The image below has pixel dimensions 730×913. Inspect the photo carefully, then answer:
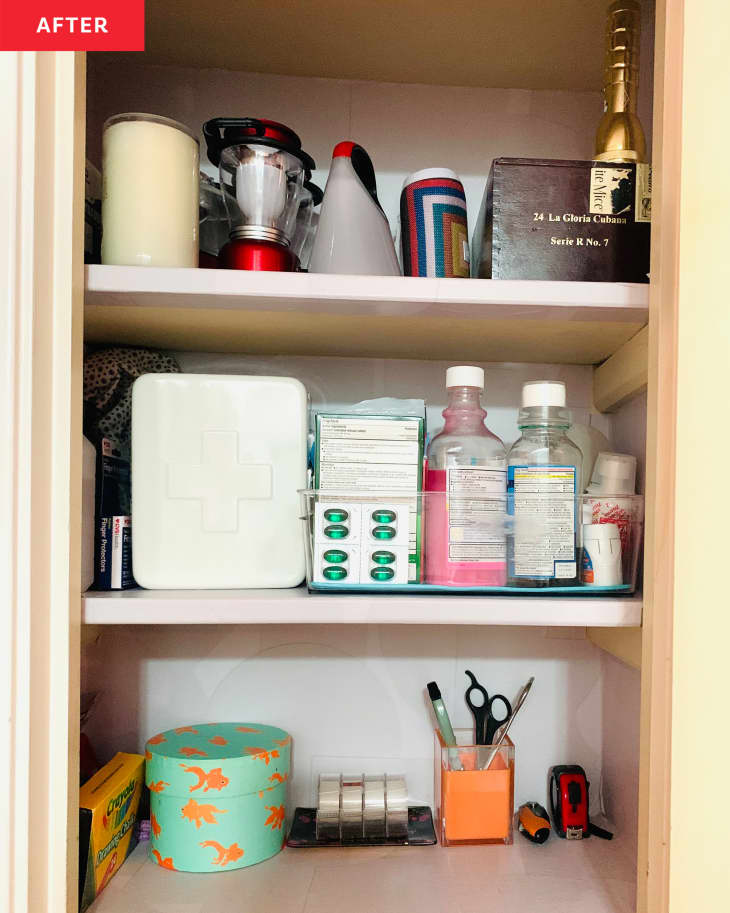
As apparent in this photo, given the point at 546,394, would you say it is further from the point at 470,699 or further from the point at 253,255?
the point at 470,699

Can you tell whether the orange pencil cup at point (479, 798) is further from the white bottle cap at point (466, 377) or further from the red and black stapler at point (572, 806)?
the white bottle cap at point (466, 377)

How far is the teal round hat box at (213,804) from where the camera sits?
78cm

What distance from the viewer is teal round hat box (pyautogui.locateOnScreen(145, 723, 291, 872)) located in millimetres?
781

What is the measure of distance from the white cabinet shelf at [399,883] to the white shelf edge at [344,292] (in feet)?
2.07

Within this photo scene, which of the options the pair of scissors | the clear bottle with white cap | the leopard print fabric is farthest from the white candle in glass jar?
the pair of scissors

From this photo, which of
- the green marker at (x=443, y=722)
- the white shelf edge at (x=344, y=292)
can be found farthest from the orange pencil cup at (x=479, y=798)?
the white shelf edge at (x=344, y=292)

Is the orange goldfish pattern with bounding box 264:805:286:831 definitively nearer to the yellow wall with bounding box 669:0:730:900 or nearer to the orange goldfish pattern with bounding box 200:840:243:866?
the orange goldfish pattern with bounding box 200:840:243:866

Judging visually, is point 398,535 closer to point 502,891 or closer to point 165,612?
point 165,612

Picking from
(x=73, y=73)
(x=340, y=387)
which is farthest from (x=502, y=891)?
(x=73, y=73)

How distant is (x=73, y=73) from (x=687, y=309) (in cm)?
59

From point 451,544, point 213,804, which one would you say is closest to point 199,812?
point 213,804

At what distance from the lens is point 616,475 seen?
0.78 metres

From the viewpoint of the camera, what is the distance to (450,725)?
0.91 metres

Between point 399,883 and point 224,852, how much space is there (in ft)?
0.66
